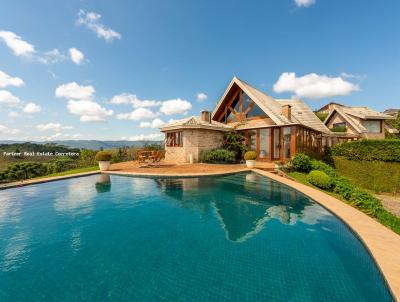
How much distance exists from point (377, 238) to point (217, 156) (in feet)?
46.8

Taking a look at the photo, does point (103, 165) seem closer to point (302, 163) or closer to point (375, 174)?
point (302, 163)

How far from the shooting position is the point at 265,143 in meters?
19.0

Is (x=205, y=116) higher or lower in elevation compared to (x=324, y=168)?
higher

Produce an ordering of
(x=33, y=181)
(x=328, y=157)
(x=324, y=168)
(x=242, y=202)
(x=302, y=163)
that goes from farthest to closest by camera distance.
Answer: (x=328, y=157)
(x=302, y=163)
(x=324, y=168)
(x=33, y=181)
(x=242, y=202)

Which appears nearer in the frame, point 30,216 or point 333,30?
point 30,216

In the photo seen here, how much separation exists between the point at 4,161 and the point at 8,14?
51200 millimetres

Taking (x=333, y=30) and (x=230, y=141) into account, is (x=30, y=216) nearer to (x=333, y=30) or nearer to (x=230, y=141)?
(x=230, y=141)

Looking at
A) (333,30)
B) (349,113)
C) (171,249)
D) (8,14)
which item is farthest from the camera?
(349,113)

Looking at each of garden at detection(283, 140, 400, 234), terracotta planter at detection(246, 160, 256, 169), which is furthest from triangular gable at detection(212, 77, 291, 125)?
garden at detection(283, 140, 400, 234)

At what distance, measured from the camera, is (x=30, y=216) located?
6961mm

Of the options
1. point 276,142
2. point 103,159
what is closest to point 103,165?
point 103,159

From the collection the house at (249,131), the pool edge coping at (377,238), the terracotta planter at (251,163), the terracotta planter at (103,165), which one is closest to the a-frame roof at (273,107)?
the house at (249,131)

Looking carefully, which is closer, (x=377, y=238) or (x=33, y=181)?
(x=377, y=238)

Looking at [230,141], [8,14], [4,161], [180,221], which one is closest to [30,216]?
[180,221]
